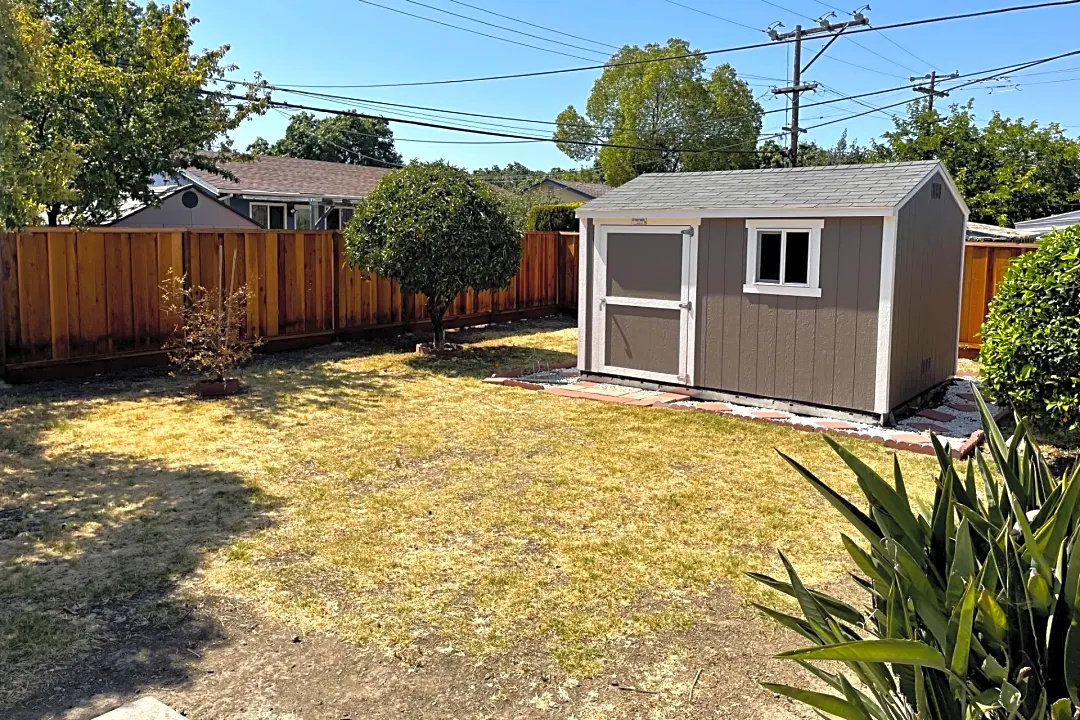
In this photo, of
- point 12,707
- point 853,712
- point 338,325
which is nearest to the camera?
point 853,712

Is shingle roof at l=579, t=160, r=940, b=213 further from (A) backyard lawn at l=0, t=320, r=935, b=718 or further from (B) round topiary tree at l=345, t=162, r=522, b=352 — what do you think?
(A) backyard lawn at l=0, t=320, r=935, b=718

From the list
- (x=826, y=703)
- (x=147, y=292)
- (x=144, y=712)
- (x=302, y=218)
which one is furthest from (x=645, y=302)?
(x=302, y=218)

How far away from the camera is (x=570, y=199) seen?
39281 millimetres

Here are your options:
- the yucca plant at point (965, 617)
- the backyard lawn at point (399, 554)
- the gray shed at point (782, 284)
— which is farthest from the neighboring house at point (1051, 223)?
the yucca plant at point (965, 617)

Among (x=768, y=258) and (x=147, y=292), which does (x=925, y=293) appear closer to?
(x=768, y=258)

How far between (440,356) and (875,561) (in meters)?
9.43

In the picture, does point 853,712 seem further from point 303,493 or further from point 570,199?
point 570,199

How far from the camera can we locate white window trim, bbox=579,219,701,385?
869 centimetres

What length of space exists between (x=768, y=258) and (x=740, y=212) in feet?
1.72

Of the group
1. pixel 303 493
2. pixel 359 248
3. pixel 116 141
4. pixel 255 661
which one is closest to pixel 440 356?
pixel 359 248

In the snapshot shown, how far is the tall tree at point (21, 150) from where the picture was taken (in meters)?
5.36

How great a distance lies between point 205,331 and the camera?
8594mm

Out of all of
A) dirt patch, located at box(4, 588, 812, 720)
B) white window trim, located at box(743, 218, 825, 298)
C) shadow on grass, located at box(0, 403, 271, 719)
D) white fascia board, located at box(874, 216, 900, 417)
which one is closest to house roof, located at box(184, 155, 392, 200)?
white window trim, located at box(743, 218, 825, 298)

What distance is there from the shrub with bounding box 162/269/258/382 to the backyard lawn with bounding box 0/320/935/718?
62cm
